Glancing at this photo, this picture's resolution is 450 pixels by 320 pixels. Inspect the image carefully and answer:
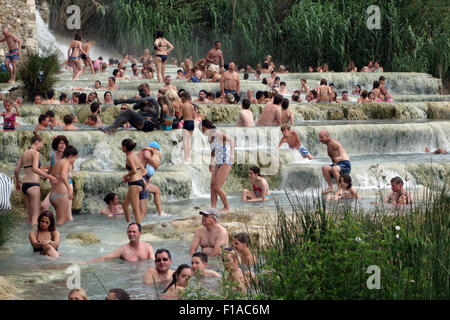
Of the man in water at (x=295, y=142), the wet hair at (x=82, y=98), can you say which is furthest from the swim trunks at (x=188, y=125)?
the wet hair at (x=82, y=98)

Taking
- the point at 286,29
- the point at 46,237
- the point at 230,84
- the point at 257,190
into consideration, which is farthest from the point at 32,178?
the point at 286,29

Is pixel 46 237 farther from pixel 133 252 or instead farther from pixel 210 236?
pixel 210 236

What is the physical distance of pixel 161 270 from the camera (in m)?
7.39

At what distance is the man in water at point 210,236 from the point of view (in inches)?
330

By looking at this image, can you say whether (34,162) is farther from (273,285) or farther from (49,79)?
(49,79)

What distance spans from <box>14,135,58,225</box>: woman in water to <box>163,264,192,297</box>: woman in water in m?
4.16

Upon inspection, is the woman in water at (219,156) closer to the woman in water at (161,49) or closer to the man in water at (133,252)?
the man in water at (133,252)

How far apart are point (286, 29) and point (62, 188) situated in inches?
766

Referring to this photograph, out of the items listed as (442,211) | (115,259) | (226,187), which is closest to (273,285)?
(442,211)

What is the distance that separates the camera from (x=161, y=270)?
24.2 feet

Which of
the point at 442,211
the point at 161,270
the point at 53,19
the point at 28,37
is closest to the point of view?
the point at 442,211

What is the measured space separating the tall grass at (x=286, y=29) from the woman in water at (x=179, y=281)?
21249 mm

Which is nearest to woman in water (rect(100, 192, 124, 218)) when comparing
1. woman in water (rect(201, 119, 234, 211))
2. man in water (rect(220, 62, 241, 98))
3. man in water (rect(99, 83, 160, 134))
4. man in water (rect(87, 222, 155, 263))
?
woman in water (rect(201, 119, 234, 211))
